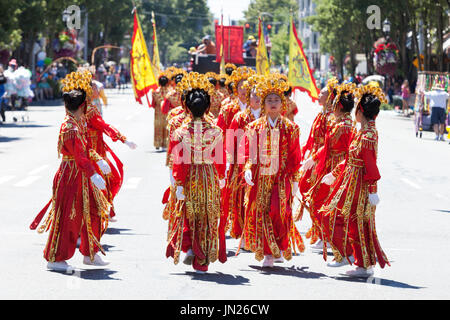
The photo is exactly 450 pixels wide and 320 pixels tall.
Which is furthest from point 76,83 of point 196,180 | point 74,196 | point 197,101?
point 196,180

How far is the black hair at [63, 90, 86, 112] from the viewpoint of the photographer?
8.70 metres

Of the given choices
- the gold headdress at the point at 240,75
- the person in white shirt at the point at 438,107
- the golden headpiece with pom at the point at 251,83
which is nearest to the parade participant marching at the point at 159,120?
the person in white shirt at the point at 438,107

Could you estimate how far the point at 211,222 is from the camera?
27.8 ft

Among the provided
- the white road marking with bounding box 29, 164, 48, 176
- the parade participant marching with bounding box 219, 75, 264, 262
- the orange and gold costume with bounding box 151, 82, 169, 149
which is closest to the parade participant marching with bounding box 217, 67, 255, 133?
the parade participant marching with bounding box 219, 75, 264, 262

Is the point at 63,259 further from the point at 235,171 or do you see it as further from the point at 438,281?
the point at 438,281

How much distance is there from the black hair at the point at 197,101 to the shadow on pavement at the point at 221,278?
138 centimetres

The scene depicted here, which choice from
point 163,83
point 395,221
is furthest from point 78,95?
point 163,83

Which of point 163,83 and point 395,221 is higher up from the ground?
point 163,83

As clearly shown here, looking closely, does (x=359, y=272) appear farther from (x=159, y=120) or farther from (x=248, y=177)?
(x=159, y=120)

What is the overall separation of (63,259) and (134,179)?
793 centimetres

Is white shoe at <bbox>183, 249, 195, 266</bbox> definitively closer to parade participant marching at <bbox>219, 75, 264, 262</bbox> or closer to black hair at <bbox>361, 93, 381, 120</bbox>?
parade participant marching at <bbox>219, 75, 264, 262</bbox>

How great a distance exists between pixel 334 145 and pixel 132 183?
22.5 feet

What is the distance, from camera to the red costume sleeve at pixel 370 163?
8352 millimetres

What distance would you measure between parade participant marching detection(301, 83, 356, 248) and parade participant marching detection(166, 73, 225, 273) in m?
1.32
